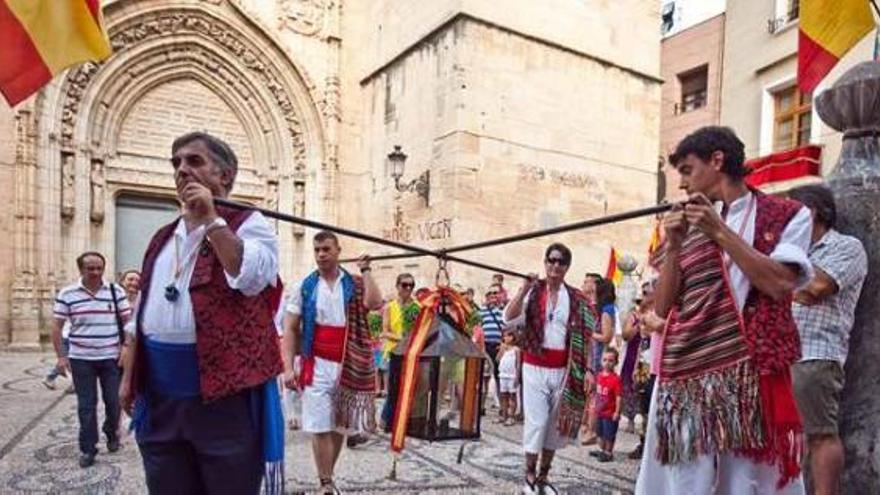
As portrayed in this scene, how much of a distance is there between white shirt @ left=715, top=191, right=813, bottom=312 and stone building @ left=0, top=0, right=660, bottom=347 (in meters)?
11.4

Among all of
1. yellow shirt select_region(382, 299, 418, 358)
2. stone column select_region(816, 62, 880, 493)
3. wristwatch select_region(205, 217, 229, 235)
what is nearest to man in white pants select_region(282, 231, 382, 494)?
wristwatch select_region(205, 217, 229, 235)

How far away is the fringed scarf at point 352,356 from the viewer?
14.8 ft

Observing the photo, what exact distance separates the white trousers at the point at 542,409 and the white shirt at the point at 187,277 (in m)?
2.75

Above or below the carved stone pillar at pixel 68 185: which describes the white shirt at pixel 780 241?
below

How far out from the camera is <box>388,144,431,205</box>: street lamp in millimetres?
13484

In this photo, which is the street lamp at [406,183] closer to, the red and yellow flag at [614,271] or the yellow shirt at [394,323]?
the red and yellow flag at [614,271]

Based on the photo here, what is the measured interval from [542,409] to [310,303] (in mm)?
1856

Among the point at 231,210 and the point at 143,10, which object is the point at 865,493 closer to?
the point at 231,210

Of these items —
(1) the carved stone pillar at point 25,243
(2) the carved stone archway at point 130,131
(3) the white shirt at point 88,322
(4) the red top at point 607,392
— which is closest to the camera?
(3) the white shirt at point 88,322

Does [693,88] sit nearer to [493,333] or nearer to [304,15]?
[304,15]

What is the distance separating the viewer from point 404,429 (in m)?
4.31

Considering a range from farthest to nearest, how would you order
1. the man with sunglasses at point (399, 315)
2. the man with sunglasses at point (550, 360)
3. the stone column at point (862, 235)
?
1. the man with sunglasses at point (399, 315)
2. the man with sunglasses at point (550, 360)
3. the stone column at point (862, 235)

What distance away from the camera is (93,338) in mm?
5355

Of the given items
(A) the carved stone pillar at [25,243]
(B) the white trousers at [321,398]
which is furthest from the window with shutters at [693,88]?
(B) the white trousers at [321,398]
